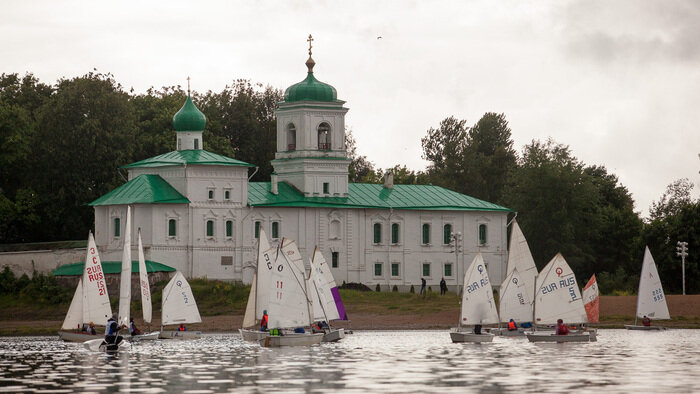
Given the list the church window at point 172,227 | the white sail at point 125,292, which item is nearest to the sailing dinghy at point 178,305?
the white sail at point 125,292

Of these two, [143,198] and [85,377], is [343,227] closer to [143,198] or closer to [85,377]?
[143,198]

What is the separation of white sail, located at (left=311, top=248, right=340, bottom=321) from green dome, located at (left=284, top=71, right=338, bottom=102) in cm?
3410

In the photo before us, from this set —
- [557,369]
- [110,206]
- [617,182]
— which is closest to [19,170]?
[110,206]

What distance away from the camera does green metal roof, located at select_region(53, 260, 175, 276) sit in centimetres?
8912

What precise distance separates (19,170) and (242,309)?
2789 centimetres

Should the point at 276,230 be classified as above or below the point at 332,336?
above

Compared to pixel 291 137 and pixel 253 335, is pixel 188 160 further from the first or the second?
pixel 253 335

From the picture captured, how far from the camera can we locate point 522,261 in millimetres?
66688

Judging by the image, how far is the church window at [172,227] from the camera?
9488 centimetres

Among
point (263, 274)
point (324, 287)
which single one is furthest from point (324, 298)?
point (263, 274)

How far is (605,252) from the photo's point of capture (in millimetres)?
120625

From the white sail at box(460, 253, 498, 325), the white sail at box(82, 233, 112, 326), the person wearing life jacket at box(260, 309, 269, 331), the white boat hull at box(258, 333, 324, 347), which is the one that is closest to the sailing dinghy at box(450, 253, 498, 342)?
the white sail at box(460, 253, 498, 325)

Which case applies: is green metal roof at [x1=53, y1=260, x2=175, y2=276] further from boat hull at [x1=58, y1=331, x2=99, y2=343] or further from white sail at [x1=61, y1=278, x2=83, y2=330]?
boat hull at [x1=58, y1=331, x2=99, y2=343]

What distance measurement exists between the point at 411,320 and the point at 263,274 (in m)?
20.7
